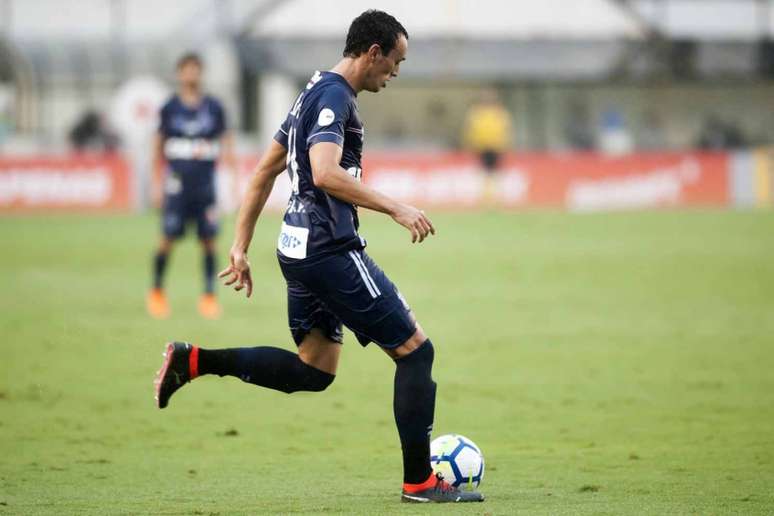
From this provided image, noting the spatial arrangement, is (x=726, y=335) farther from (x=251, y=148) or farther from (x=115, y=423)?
(x=251, y=148)

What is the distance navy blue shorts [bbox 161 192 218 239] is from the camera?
14.3 m

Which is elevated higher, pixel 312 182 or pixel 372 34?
pixel 372 34

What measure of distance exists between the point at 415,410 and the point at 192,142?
8.39 metres

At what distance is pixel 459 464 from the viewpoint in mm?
6719

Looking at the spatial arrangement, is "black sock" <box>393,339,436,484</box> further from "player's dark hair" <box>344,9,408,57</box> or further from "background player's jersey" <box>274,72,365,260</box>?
"player's dark hair" <box>344,9,408,57</box>

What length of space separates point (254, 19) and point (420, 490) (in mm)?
36407

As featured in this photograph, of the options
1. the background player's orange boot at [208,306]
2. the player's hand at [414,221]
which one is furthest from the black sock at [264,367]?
the background player's orange boot at [208,306]

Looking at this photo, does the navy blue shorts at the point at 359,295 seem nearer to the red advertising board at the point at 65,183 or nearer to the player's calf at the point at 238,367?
the player's calf at the point at 238,367

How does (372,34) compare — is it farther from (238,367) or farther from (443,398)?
(443,398)

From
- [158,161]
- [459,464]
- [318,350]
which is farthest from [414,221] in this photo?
[158,161]

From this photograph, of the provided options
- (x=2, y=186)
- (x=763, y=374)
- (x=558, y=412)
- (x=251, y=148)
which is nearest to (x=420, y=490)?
(x=558, y=412)

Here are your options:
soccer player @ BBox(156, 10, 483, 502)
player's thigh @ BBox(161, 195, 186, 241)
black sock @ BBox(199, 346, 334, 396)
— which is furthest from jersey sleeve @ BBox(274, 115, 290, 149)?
player's thigh @ BBox(161, 195, 186, 241)

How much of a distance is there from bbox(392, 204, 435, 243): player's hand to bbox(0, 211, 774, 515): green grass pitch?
1.23m

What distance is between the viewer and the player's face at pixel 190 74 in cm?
1369
